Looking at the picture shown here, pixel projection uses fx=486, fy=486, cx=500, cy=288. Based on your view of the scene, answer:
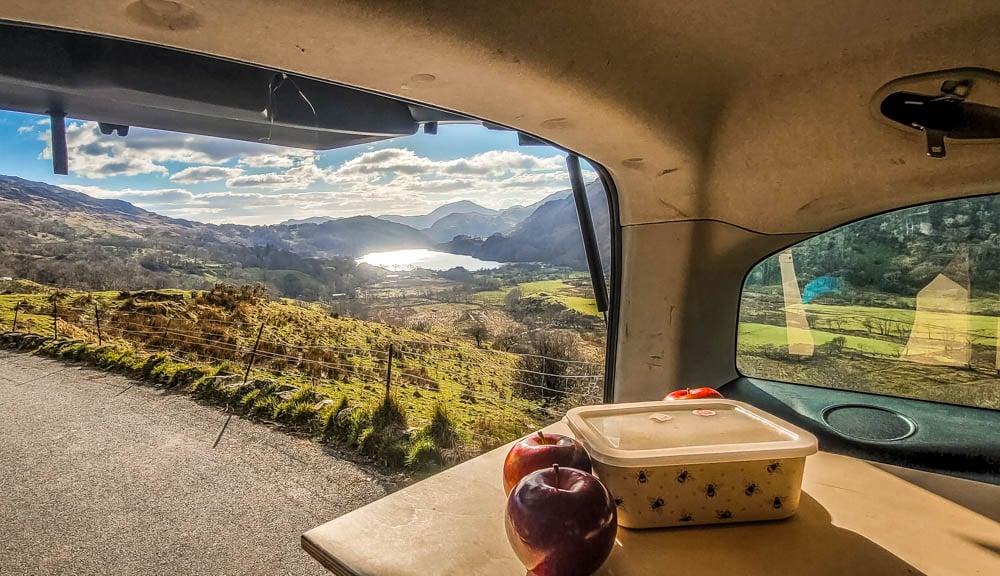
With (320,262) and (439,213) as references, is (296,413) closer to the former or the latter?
(320,262)

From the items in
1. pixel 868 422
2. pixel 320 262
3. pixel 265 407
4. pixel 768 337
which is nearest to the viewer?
pixel 868 422

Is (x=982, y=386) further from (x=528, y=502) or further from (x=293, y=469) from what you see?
(x=293, y=469)

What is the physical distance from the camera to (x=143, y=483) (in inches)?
74.4

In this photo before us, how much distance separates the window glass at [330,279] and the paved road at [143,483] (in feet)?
0.68

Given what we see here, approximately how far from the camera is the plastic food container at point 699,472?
0.58 meters

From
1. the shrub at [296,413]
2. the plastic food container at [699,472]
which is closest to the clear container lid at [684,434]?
the plastic food container at [699,472]

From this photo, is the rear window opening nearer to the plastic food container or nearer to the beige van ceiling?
the beige van ceiling

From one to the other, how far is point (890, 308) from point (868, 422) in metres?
0.32

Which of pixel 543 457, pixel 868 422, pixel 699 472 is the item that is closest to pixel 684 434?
pixel 699 472

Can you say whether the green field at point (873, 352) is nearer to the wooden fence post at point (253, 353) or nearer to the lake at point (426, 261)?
the lake at point (426, 261)

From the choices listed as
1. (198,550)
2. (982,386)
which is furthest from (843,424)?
(198,550)

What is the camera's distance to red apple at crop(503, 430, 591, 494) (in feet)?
1.94

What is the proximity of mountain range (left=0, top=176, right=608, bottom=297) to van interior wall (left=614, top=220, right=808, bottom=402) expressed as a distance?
219mm

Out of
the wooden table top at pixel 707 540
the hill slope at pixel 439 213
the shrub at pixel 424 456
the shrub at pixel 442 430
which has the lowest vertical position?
the shrub at pixel 424 456
